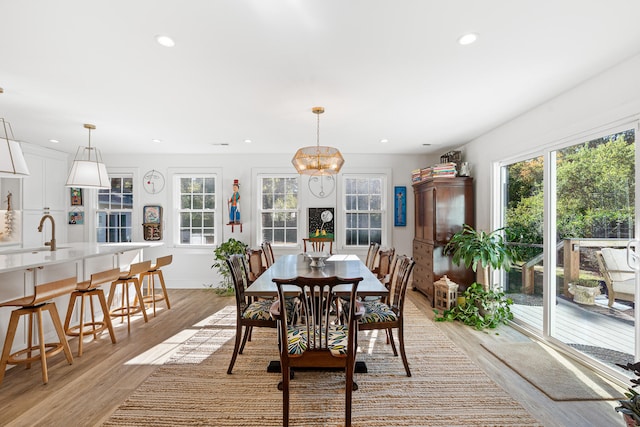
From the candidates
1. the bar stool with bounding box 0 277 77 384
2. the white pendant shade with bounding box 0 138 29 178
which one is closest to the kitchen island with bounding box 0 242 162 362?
the bar stool with bounding box 0 277 77 384

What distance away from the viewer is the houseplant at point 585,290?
271 cm

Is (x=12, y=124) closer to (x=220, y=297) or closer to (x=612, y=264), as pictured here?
(x=220, y=297)

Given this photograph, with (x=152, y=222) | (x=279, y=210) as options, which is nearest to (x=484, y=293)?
(x=279, y=210)

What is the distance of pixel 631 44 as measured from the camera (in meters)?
2.05

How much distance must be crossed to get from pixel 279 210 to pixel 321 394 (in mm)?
3818

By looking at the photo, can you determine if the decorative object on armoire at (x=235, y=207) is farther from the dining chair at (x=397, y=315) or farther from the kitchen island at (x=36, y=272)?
the dining chair at (x=397, y=315)

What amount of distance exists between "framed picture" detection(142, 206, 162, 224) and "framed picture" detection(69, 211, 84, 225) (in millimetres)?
1119

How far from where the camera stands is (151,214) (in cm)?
566

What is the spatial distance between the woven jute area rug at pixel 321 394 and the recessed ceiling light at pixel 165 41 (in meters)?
2.46

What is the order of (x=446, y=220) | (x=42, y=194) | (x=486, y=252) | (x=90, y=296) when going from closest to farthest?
(x=90, y=296)
(x=486, y=252)
(x=446, y=220)
(x=42, y=194)

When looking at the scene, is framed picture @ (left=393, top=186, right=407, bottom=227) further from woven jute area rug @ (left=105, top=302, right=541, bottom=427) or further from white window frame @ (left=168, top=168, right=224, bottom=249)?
white window frame @ (left=168, top=168, right=224, bottom=249)

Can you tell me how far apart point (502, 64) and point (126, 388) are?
148 inches

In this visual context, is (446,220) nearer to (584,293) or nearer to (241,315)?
(584,293)

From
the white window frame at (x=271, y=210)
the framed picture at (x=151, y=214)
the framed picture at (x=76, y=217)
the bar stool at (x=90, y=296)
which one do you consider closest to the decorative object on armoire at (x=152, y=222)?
the framed picture at (x=151, y=214)
